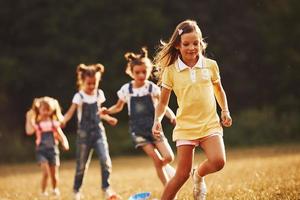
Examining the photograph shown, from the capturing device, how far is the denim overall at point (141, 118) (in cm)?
866

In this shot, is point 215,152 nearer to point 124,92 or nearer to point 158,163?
point 158,163

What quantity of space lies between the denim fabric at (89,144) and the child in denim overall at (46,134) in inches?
46.0

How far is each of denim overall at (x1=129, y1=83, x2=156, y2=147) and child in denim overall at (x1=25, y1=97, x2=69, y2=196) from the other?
2281 mm

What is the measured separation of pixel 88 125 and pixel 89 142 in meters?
0.26

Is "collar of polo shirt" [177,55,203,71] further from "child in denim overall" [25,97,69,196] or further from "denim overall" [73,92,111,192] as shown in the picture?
"child in denim overall" [25,97,69,196]

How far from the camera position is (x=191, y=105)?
646cm

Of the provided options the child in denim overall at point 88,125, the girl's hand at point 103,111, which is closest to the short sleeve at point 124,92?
the girl's hand at point 103,111

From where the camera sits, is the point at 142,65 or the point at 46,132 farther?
the point at 46,132

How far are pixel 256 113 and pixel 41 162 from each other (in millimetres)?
17145

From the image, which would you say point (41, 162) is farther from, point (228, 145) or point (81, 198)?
point (228, 145)

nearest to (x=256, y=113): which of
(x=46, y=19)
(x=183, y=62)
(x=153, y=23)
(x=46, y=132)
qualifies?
(x=153, y=23)

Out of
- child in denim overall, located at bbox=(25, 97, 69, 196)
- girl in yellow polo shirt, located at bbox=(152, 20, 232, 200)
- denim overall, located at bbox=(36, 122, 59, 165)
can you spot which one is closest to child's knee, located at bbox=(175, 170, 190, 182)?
girl in yellow polo shirt, located at bbox=(152, 20, 232, 200)

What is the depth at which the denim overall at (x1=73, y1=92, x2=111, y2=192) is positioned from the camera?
9484mm

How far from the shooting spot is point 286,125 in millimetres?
26109
